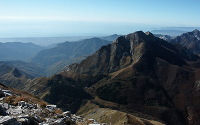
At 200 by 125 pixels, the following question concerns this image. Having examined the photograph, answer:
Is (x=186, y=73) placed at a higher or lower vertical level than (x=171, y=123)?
higher

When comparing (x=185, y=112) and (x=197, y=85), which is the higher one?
(x=197, y=85)

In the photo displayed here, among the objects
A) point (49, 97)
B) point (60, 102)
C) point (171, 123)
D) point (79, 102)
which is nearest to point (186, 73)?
point (171, 123)

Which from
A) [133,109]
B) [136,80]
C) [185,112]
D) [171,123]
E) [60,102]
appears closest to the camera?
[171,123]

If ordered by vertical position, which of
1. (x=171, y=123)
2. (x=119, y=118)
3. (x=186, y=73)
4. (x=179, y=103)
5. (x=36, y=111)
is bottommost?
(x=171, y=123)

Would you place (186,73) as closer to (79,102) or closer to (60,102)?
(79,102)

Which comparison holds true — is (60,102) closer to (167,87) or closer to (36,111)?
(167,87)

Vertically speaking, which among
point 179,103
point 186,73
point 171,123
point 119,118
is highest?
point 186,73

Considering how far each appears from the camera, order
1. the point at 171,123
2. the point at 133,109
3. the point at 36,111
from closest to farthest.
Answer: the point at 36,111 < the point at 171,123 < the point at 133,109

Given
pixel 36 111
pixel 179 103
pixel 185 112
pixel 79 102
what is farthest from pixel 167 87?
pixel 36 111

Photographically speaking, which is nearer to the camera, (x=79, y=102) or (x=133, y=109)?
(x=133, y=109)
